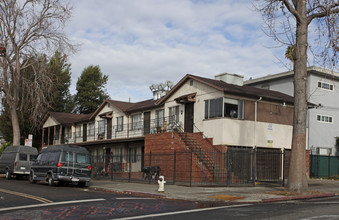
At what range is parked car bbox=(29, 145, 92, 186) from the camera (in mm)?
20906

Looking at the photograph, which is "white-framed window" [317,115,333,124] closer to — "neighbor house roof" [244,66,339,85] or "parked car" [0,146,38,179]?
"neighbor house roof" [244,66,339,85]

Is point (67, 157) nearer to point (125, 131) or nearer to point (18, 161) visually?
point (18, 161)

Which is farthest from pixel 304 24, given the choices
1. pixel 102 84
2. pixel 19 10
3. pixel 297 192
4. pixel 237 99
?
pixel 102 84

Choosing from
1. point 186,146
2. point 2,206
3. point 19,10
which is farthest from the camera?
point 19,10

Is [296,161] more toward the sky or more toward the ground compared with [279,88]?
more toward the ground

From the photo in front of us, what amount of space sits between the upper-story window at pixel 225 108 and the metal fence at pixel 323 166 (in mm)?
9505

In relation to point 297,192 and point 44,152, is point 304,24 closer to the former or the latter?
point 297,192

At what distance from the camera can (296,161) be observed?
1758 centimetres

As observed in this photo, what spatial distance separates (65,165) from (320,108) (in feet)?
81.7

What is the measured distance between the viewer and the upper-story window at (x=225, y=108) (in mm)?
27094

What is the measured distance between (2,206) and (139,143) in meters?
23.5

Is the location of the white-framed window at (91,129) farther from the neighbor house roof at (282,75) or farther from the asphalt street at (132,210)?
the asphalt street at (132,210)

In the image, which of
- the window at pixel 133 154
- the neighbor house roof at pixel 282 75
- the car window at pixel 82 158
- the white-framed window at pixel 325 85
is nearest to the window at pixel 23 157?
the car window at pixel 82 158


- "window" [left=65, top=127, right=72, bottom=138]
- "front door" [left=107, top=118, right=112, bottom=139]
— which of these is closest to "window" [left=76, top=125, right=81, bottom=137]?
"window" [left=65, top=127, right=72, bottom=138]
